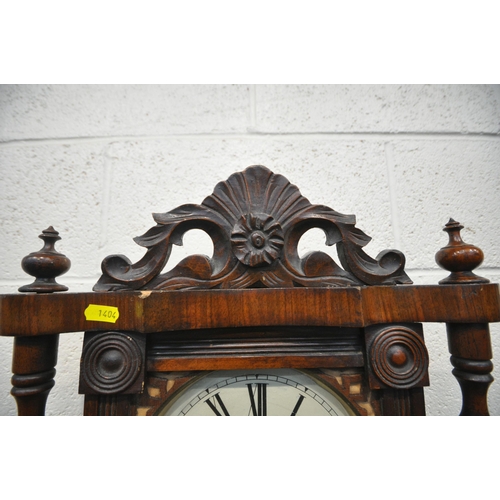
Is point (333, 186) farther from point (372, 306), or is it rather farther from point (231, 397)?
point (231, 397)

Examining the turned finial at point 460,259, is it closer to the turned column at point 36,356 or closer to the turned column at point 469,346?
the turned column at point 469,346

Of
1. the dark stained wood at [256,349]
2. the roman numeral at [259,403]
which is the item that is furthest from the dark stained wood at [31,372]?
the roman numeral at [259,403]

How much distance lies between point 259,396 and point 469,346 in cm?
28

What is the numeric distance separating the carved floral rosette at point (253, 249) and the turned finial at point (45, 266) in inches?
2.1

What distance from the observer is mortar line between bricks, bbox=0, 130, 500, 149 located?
77 cm

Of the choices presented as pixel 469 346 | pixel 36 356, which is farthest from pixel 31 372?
pixel 469 346

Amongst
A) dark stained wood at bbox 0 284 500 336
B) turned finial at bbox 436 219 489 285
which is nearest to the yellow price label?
dark stained wood at bbox 0 284 500 336

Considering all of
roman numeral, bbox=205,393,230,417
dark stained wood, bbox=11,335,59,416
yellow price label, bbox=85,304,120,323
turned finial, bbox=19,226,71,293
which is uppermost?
turned finial, bbox=19,226,71,293

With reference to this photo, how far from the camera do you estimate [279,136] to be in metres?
0.77

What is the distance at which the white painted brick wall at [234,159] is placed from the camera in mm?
729

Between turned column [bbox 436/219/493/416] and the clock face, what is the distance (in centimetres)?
16

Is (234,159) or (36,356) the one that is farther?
(234,159)

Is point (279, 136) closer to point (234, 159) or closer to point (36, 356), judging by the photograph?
point (234, 159)

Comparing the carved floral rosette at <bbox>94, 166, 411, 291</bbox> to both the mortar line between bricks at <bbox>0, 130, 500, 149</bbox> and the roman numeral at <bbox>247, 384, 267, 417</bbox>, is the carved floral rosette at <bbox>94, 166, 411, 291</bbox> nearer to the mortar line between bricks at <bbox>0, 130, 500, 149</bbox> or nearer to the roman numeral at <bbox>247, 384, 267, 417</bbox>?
the roman numeral at <bbox>247, 384, 267, 417</bbox>
